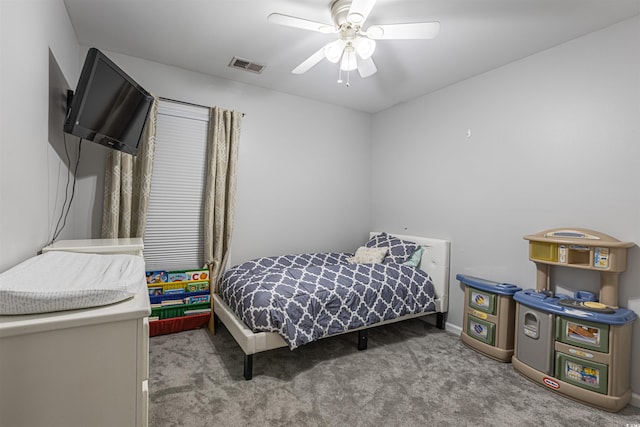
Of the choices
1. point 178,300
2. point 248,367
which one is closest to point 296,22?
point 248,367

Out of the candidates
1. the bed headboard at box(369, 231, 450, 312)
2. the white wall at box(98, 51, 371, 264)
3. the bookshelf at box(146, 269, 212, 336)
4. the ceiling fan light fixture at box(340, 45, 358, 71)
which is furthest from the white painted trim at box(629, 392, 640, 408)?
the bookshelf at box(146, 269, 212, 336)

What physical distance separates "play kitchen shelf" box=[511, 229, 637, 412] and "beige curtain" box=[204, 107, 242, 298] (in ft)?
9.06

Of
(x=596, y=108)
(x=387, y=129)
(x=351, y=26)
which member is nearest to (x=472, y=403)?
(x=596, y=108)

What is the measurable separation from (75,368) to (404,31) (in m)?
2.24

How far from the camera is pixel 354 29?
1.92 meters

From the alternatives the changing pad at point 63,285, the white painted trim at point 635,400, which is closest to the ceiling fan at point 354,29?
the changing pad at point 63,285

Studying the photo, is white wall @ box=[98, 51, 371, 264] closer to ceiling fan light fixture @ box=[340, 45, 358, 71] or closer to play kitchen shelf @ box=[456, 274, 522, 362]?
ceiling fan light fixture @ box=[340, 45, 358, 71]

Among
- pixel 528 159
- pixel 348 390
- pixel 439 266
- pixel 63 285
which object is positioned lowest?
pixel 348 390

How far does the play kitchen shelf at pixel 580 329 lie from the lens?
1936 mm

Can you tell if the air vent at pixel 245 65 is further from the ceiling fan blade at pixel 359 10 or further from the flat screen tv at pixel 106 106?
the ceiling fan blade at pixel 359 10

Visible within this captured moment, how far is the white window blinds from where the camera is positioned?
297 cm

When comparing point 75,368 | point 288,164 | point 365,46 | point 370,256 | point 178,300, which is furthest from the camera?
point 288,164

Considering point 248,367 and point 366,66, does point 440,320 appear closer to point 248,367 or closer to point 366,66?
point 248,367

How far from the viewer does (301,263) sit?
10.9 ft
